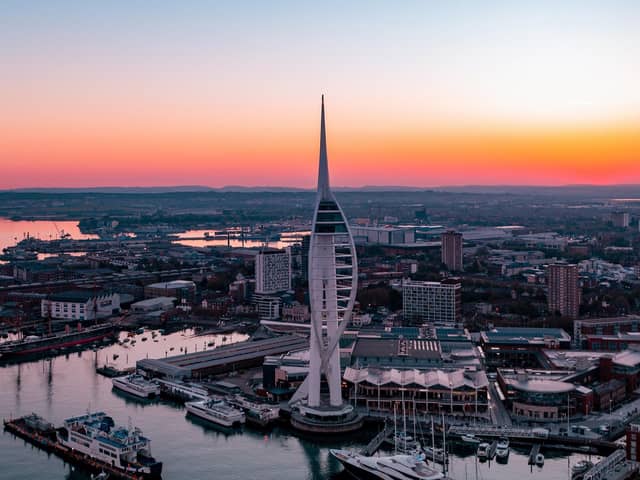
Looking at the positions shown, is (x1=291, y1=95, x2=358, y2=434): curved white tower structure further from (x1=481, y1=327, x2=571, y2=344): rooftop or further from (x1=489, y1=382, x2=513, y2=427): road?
(x1=481, y1=327, x2=571, y2=344): rooftop

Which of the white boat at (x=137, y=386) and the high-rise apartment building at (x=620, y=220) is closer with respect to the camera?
the white boat at (x=137, y=386)

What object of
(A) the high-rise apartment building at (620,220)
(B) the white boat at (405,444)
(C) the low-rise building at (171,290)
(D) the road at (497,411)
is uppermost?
(A) the high-rise apartment building at (620,220)

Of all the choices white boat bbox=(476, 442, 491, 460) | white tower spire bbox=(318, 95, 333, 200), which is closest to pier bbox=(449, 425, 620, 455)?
white boat bbox=(476, 442, 491, 460)

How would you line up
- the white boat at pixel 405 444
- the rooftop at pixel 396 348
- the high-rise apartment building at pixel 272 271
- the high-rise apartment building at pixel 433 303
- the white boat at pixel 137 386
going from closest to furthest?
the white boat at pixel 405 444, the white boat at pixel 137 386, the rooftop at pixel 396 348, the high-rise apartment building at pixel 433 303, the high-rise apartment building at pixel 272 271

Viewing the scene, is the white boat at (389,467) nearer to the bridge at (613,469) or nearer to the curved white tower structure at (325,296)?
the bridge at (613,469)

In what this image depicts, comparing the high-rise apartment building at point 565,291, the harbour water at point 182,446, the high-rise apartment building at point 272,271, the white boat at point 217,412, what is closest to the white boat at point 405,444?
the harbour water at point 182,446

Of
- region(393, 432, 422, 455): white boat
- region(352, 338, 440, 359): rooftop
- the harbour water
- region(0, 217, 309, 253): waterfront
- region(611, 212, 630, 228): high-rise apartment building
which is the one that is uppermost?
region(611, 212, 630, 228): high-rise apartment building

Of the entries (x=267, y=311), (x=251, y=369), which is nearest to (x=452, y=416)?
(x=251, y=369)
